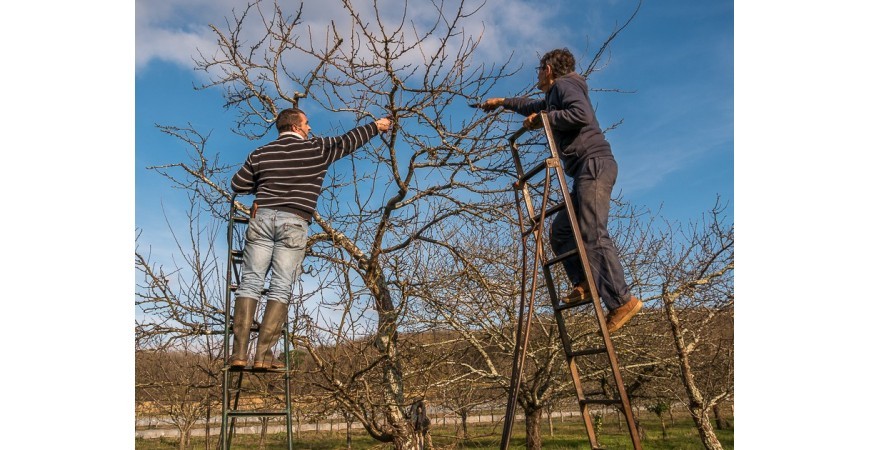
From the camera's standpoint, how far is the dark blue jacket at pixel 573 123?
3.21 m

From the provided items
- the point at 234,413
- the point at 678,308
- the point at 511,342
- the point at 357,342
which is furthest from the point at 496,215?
the point at 678,308

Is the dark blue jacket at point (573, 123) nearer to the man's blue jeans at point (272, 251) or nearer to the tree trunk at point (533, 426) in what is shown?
the man's blue jeans at point (272, 251)

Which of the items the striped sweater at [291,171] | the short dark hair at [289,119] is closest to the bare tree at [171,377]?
the striped sweater at [291,171]

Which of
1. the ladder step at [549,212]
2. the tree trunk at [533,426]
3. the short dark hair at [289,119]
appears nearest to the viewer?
the ladder step at [549,212]

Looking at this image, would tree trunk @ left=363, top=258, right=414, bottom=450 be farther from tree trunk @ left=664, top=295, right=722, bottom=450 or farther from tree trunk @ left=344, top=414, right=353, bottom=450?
tree trunk @ left=664, top=295, right=722, bottom=450

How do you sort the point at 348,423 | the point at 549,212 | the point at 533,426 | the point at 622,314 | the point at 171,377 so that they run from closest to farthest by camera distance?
the point at 622,314 < the point at 549,212 < the point at 171,377 < the point at 533,426 < the point at 348,423

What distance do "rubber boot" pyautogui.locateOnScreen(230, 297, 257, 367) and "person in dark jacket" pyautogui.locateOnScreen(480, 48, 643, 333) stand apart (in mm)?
1705

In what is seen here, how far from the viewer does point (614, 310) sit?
10.2 ft

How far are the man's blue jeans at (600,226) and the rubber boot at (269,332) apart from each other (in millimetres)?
1676

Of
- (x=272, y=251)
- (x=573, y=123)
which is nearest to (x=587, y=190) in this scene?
(x=573, y=123)

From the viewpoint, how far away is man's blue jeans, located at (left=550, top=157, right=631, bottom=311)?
10.2 ft

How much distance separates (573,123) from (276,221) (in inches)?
66.4

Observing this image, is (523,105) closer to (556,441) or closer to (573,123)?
(573,123)

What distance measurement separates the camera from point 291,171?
362 cm
